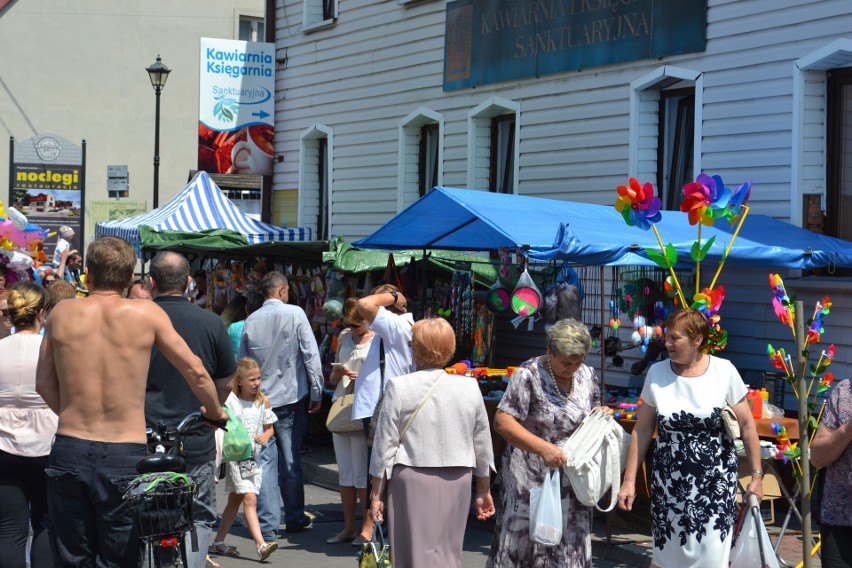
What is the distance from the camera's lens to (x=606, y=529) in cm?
855

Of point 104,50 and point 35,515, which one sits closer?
point 35,515

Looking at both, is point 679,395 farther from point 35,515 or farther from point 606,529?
point 35,515

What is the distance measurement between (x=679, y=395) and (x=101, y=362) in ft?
9.47

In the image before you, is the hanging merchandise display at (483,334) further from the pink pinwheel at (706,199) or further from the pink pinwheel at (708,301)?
the pink pinwheel at (708,301)

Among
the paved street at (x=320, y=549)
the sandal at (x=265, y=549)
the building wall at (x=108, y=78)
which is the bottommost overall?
the paved street at (x=320, y=549)

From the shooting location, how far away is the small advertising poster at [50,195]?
26.4 meters

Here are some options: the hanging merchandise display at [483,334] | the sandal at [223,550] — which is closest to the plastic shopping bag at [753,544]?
the sandal at [223,550]

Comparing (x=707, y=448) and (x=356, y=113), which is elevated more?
(x=356, y=113)

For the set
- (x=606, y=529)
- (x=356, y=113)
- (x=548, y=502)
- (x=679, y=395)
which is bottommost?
(x=606, y=529)

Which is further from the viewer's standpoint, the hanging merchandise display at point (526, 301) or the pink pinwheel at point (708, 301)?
the hanging merchandise display at point (526, 301)

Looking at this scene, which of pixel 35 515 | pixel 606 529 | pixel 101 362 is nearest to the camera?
pixel 101 362

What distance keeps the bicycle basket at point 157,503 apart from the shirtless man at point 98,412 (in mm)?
152

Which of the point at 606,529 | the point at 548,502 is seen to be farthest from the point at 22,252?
the point at 548,502

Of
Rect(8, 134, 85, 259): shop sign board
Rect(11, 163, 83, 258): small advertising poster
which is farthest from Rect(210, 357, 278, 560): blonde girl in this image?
Rect(11, 163, 83, 258): small advertising poster
